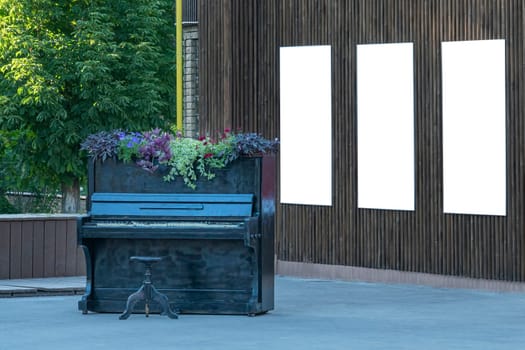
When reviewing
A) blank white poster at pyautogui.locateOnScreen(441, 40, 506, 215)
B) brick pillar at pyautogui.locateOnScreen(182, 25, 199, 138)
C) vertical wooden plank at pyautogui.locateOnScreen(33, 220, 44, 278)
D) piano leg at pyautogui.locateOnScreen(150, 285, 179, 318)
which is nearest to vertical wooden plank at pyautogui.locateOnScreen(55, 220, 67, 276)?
vertical wooden plank at pyautogui.locateOnScreen(33, 220, 44, 278)

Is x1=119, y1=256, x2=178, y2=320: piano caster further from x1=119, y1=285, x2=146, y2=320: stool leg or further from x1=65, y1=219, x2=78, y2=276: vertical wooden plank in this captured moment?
x1=65, y1=219, x2=78, y2=276: vertical wooden plank

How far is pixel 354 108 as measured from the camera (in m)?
23.4

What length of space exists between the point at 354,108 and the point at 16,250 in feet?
18.7

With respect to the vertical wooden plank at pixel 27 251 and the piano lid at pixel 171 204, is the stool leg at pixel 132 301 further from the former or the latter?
the vertical wooden plank at pixel 27 251

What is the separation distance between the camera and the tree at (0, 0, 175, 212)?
5353 cm

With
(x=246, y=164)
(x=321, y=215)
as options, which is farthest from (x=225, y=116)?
(x=246, y=164)

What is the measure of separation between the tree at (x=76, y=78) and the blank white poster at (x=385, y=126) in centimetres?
3007

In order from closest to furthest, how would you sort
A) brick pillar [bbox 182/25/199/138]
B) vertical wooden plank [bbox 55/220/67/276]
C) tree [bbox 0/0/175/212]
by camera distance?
vertical wooden plank [bbox 55/220/67/276], brick pillar [bbox 182/25/199/138], tree [bbox 0/0/175/212]

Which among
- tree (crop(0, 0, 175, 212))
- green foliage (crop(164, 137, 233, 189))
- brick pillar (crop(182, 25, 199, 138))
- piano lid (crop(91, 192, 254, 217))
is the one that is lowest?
piano lid (crop(91, 192, 254, 217))

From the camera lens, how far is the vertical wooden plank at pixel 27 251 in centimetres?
2166

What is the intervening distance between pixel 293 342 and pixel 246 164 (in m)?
3.47

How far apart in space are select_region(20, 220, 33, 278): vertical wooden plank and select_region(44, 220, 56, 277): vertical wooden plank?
0.76 feet

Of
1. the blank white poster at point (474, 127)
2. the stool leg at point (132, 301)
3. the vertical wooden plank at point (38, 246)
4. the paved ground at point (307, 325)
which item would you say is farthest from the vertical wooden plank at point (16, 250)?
the blank white poster at point (474, 127)

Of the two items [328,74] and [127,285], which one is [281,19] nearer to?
[328,74]
